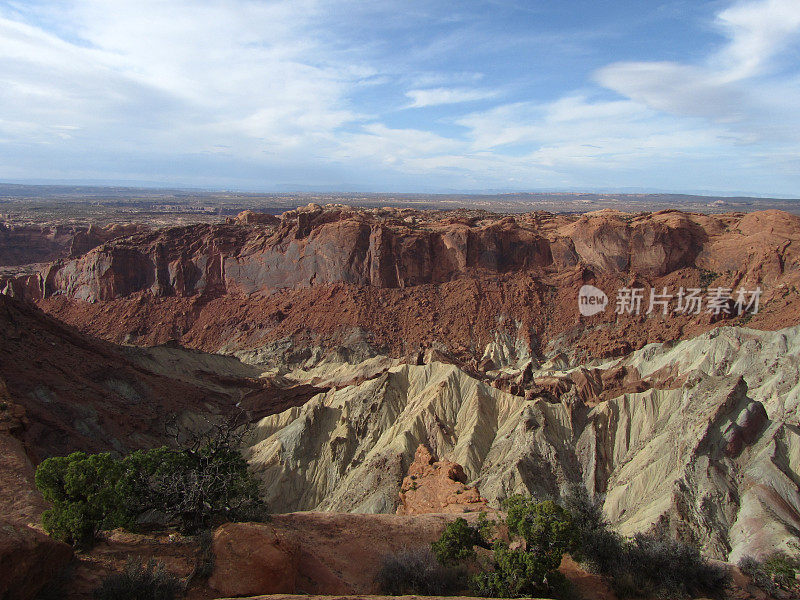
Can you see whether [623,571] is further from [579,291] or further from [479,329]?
[579,291]

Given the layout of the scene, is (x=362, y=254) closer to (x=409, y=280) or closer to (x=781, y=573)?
(x=409, y=280)

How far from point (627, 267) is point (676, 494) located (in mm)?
38060

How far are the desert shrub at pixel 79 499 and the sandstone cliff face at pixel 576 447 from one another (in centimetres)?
1494

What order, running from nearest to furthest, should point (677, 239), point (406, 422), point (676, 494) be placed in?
1. point (676, 494)
2. point (406, 422)
3. point (677, 239)

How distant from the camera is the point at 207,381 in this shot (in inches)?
1790

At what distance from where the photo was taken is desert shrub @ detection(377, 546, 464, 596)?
13359mm

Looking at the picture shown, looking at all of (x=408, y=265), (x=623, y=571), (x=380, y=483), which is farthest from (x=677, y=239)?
(x=623, y=571)

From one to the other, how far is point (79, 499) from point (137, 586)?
11.4 feet

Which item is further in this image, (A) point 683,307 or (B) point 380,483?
(A) point 683,307

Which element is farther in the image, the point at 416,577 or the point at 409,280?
the point at 409,280

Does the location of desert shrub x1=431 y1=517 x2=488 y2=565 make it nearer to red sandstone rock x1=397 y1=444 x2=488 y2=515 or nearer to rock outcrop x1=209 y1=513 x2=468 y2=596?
rock outcrop x1=209 y1=513 x2=468 y2=596

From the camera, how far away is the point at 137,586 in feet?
34.0

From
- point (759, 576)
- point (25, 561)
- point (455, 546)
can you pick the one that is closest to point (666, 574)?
point (759, 576)

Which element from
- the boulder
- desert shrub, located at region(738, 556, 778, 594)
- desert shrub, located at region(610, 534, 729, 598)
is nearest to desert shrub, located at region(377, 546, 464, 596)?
desert shrub, located at region(610, 534, 729, 598)
